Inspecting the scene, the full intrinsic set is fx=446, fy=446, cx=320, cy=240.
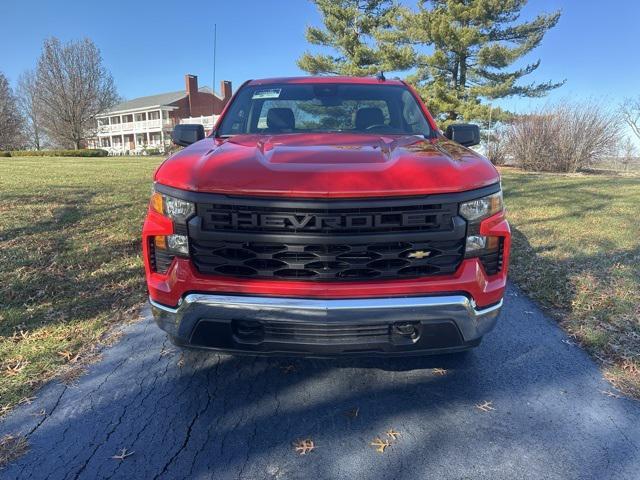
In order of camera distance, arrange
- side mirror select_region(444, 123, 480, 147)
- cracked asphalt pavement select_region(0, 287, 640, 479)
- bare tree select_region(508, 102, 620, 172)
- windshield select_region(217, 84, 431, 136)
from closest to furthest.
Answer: cracked asphalt pavement select_region(0, 287, 640, 479)
windshield select_region(217, 84, 431, 136)
side mirror select_region(444, 123, 480, 147)
bare tree select_region(508, 102, 620, 172)

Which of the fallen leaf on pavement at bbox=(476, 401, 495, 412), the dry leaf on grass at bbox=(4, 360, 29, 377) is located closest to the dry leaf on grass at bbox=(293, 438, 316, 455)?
the fallen leaf on pavement at bbox=(476, 401, 495, 412)

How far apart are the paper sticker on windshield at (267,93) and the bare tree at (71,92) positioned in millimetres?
47334

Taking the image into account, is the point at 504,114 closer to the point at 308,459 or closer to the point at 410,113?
the point at 410,113

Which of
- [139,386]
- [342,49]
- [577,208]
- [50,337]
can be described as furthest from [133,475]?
[342,49]

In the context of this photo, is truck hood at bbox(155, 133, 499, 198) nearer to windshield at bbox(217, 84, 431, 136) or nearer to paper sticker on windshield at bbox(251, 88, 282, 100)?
windshield at bbox(217, 84, 431, 136)

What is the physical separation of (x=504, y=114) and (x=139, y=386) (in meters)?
20.8

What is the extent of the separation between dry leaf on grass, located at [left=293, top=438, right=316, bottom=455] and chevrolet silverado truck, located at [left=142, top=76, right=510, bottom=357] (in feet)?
1.43

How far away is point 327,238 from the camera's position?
2176 mm

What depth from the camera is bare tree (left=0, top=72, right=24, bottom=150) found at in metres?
45.6

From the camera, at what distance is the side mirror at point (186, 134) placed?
11.9 feet

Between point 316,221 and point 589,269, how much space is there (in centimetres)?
400

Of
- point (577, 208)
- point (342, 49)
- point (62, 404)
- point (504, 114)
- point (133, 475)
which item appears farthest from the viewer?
point (342, 49)

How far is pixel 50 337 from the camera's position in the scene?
10.8 ft

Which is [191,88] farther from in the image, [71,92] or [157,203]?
[157,203]
